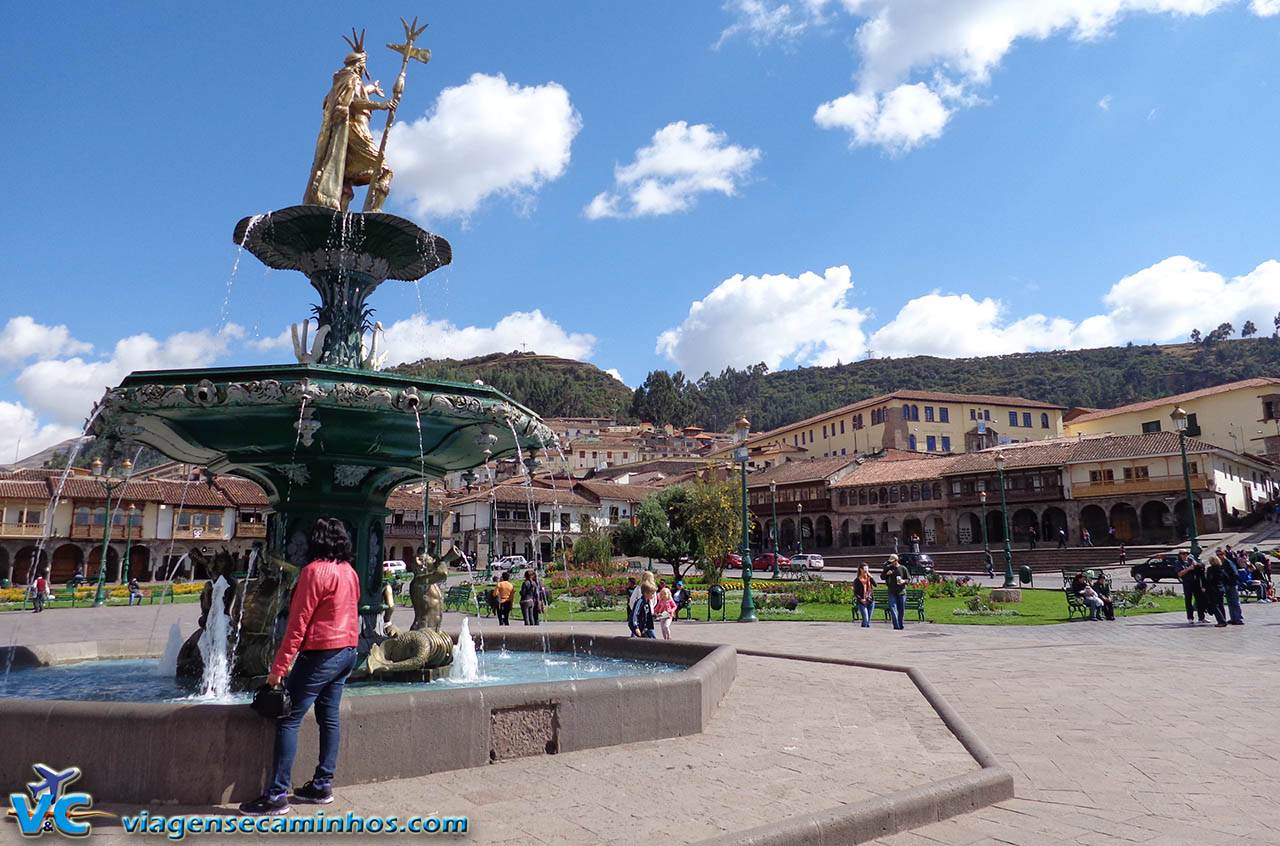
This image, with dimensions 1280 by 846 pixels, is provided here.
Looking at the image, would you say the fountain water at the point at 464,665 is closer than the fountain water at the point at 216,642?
No

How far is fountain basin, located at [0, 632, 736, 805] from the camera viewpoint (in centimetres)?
411

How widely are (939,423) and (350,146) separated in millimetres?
71571

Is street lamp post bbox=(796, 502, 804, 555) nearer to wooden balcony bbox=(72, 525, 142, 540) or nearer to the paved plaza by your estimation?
wooden balcony bbox=(72, 525, 142, 540)

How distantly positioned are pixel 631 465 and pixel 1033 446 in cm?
4741

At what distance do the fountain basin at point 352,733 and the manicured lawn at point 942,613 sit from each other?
47.4ft

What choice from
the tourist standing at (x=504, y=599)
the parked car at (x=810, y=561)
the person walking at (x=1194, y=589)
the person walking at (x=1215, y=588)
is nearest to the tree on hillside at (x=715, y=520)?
the parked car at (x=810, y=561)

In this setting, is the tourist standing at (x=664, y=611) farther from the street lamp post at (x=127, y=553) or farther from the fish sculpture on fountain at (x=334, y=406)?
the street lamp post at (x=127, y=553)

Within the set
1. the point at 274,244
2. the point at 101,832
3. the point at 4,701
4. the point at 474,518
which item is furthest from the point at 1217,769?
the point at 474,518

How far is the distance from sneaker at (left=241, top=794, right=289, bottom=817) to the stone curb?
83.2 inches

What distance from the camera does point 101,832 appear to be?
3.76 m

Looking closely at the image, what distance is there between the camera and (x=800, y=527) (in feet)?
201

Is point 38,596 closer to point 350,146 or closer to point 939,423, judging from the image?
point 350,146

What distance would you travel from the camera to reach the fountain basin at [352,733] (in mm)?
4113

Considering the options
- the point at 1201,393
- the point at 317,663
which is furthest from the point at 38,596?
the point at 1201,393
